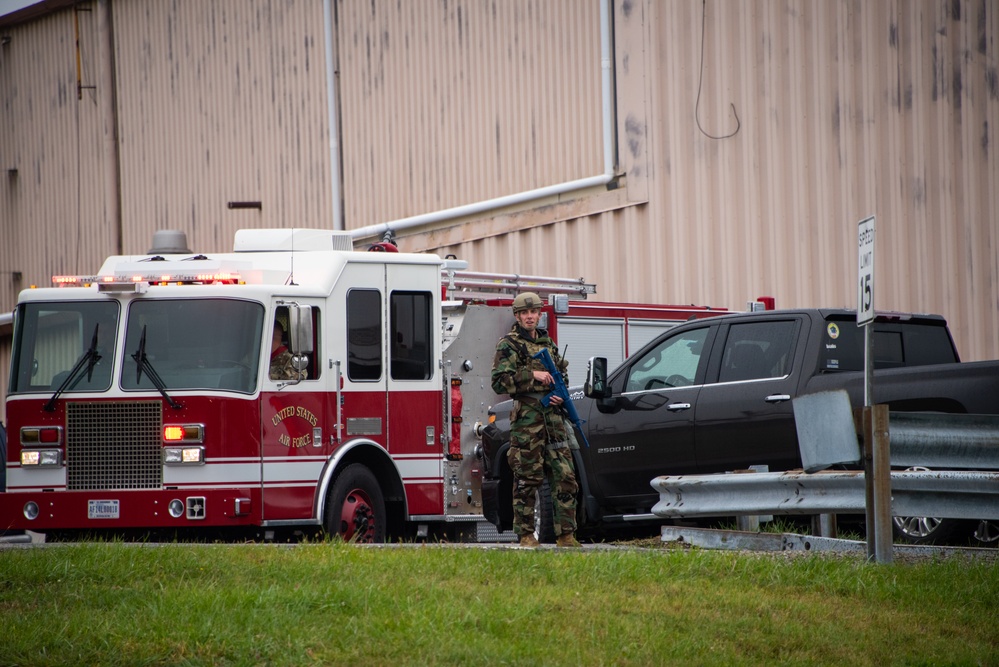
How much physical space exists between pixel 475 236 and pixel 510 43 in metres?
2.86

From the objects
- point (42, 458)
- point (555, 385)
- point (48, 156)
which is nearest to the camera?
point (555, 385)

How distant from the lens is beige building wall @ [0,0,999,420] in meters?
15.4

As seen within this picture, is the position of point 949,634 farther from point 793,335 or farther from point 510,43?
point 510,43

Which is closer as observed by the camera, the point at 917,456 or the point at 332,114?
the point at 917,456

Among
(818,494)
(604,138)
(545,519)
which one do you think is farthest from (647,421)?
(604,138)

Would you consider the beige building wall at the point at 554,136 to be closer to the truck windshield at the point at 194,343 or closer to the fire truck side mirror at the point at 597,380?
the fire truck side mirror at the point at 597,380

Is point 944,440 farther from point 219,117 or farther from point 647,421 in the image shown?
point 219,117

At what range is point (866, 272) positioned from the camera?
26.7 feet

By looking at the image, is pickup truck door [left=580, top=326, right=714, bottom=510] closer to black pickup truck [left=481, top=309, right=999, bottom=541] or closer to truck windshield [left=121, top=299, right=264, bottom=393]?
black pickup truck [left=481, top=309, right=999, bottom=541]

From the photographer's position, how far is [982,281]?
49.0ft

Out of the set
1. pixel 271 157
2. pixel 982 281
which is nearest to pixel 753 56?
pixel 982 281

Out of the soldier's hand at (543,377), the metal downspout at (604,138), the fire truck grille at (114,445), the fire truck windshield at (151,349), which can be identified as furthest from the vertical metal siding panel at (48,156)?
the soldier's hand at (543,377)

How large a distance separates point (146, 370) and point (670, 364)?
13.7 ft

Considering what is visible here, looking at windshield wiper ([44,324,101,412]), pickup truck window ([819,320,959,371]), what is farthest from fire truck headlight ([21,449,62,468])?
pickup truck window ([819,320,959,371])
